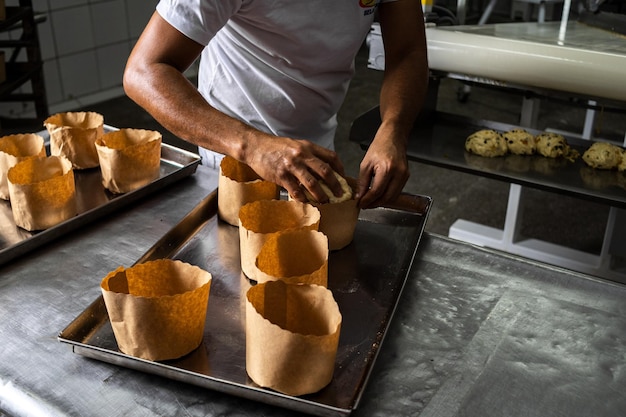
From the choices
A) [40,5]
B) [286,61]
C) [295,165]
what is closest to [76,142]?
[286,61]

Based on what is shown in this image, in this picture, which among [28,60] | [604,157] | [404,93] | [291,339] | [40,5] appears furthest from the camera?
[40,5]

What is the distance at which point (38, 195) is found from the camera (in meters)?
1.27

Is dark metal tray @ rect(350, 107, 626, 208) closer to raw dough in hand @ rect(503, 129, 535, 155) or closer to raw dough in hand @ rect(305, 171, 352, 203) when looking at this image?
raw dough in hand @ rect(503, 129, 535, 155)

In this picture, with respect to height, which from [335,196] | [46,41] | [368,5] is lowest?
[46,41]

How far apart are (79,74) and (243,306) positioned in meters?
3.91

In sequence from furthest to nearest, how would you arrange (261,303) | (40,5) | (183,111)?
1. (40,5)
2. (183,111)
3. (261,303)

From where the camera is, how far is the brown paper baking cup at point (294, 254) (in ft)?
3.54

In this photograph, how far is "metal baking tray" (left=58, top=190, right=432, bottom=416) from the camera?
0.87 m

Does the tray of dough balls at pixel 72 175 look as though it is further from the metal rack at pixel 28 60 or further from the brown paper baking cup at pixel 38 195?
the metal rack at pixel 28 60

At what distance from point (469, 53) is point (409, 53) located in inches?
18.9

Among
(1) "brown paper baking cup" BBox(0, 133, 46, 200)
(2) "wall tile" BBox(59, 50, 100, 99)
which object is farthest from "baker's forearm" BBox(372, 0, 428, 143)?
(2) "wall tile" BBox(59, 50, 100, 99)

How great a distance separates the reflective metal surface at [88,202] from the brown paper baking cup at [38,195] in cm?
2

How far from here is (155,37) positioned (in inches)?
→ 49.2

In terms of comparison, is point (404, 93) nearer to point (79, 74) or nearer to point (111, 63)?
point (79, 74)
